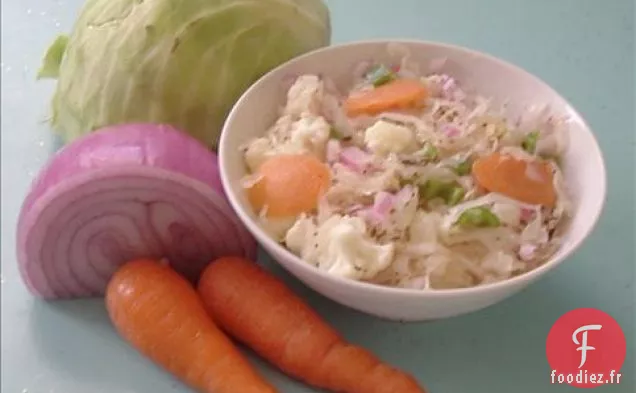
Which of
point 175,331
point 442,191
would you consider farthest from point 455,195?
point 175,331

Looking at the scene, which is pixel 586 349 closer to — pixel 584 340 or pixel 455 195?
pixel 584 340

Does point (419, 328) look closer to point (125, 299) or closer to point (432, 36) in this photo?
point (125, 299)

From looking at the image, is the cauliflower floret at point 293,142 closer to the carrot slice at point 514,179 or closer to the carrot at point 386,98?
the carrot at point 386,98

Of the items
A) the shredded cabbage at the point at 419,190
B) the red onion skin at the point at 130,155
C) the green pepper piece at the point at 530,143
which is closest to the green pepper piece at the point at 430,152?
the shredded cabbage at the point at 419,190

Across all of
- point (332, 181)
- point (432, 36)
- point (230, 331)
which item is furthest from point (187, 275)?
point (432, 36)

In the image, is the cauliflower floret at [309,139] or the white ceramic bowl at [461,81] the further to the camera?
the cauliflower floret at [309,139]

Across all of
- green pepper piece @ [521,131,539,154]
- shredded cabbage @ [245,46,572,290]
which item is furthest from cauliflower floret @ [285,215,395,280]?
green pepper piece @ [521,131,539,154]
